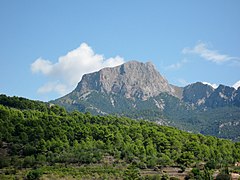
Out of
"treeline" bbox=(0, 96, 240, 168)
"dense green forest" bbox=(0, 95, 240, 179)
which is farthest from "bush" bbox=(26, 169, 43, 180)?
"treeline" bbox=(0, 96, 240, 168)

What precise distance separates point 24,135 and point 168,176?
42094 millimetres

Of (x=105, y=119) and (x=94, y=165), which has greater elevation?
(x=105, y=119)

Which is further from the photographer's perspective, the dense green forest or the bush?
the dense green forest

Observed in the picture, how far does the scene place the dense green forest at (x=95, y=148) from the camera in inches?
3738

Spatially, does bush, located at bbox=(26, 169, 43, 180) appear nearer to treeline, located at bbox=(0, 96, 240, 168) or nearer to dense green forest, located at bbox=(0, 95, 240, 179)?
dense green forest, located at bbox=(0, 95, 240, 179)

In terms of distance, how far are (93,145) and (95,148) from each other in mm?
2192

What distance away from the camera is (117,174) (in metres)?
89.6

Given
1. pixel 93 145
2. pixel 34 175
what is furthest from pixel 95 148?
pixel 34 175

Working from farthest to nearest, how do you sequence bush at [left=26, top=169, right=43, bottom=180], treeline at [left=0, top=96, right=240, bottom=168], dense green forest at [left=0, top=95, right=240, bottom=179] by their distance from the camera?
1. treeline at [left=0, top=96, right=240, bottom=168]
2. dense green forest at [left=0, top=95, right=240, bottom=179]
3. bush at [left=26, top=169, right=43, bottom=180]

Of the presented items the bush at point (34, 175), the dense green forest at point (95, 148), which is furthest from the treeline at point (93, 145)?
the bush at point (34, 175)

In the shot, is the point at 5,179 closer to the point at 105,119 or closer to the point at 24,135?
the point at 24,135

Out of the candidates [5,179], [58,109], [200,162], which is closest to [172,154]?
[200,162]

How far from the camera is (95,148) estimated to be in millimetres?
109000

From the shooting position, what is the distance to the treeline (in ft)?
332
